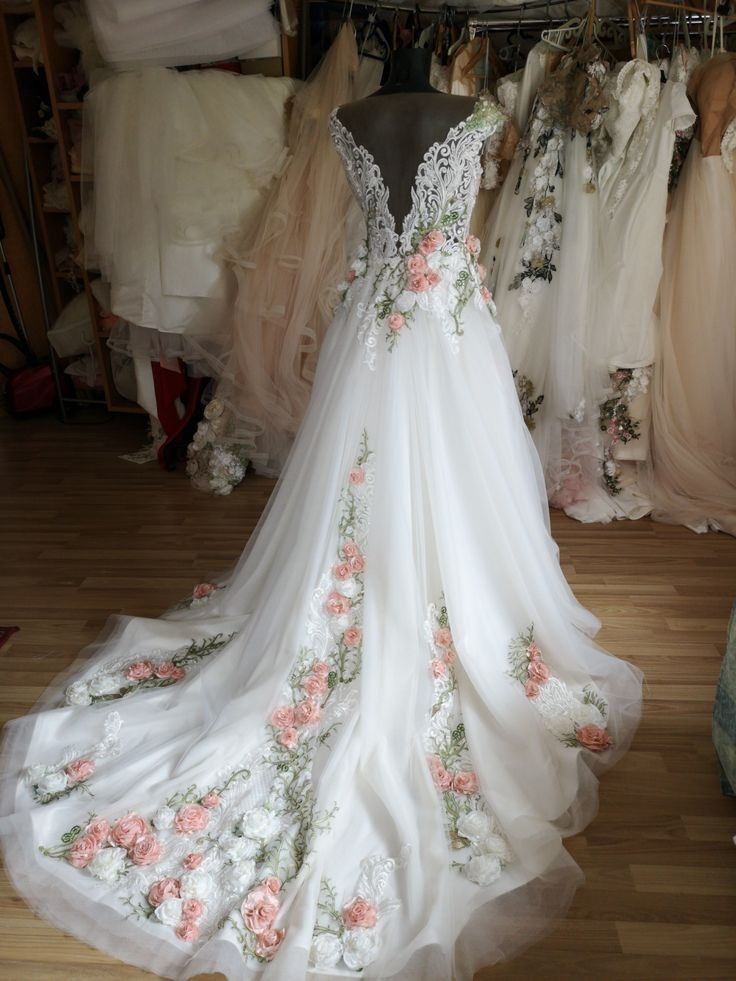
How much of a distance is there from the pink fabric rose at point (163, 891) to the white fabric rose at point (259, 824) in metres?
0.14

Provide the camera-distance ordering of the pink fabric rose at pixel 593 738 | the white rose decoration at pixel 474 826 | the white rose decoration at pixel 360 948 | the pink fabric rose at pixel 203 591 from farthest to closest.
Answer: the pink fabric rose at pixel 203 591
the pink fabric rose at pixel 593 738
the white rose decoration at pixel 474 826
the white rose decoration at pixel 360 948

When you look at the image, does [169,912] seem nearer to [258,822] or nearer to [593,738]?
[258,822]

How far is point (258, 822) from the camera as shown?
4.60 ft

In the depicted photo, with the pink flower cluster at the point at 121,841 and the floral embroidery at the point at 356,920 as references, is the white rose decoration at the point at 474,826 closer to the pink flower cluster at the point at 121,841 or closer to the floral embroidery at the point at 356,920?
the floral embroidery at the point at 356,920

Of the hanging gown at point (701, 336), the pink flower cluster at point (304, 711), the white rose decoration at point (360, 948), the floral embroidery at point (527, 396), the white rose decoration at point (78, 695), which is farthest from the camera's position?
the floral embroidery at point (527, 396)

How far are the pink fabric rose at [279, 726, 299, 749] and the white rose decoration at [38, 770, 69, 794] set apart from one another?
0.42 meters

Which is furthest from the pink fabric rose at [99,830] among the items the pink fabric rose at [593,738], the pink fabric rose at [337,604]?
the pink fabric rose at [593,738]

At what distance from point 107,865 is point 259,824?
0.26 meters

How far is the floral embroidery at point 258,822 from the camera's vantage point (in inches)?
50.8

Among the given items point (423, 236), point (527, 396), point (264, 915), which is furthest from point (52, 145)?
point (264, 915)

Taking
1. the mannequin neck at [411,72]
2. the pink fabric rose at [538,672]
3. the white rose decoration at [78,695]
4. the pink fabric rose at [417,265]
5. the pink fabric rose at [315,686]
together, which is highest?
the mannequin neck at [411,72]

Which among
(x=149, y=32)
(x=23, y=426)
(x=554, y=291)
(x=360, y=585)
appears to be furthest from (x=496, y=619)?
(x=23, y=426)

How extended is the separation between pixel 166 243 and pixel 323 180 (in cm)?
59

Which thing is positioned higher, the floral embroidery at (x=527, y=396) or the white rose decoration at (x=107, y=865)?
the floral embroidery at (x=527, y=396)
